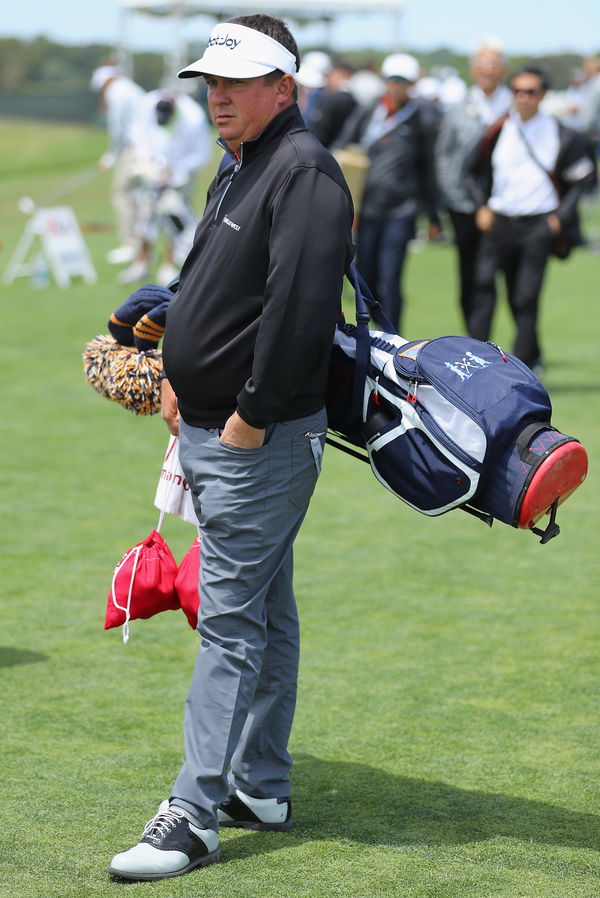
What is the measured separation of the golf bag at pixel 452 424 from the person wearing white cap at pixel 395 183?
7800 millimetres

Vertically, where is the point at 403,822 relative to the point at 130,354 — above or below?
below

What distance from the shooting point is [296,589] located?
19.9ft

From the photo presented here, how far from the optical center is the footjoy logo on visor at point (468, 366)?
3.62 metres

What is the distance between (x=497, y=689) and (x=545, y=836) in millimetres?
1145

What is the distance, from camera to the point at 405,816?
4.02 metres

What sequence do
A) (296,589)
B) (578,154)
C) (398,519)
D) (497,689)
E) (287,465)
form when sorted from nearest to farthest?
(287,465)
(497,689)
(296,589)
(398,519)
(578,154)

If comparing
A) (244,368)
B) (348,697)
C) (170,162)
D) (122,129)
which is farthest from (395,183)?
(244,368)

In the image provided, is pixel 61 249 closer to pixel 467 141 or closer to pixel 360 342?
pixel 467 141

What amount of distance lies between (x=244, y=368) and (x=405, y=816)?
4.60 feet

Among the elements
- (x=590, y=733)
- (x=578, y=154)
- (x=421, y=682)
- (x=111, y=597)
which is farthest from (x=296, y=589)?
(x=578, y=154)

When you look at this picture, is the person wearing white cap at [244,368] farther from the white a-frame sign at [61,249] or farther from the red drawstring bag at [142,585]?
the white a-frame sign at [61,249]

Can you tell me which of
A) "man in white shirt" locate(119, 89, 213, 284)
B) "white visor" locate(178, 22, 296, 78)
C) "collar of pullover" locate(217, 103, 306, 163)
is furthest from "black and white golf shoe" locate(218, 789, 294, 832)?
"man in white shirt" locate(119, 89, 213, 284)

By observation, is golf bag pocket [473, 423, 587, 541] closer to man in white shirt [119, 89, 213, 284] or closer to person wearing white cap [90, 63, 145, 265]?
man in white shirt [119, 89, 213, 284]

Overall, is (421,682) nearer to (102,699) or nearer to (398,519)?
(102,699)
